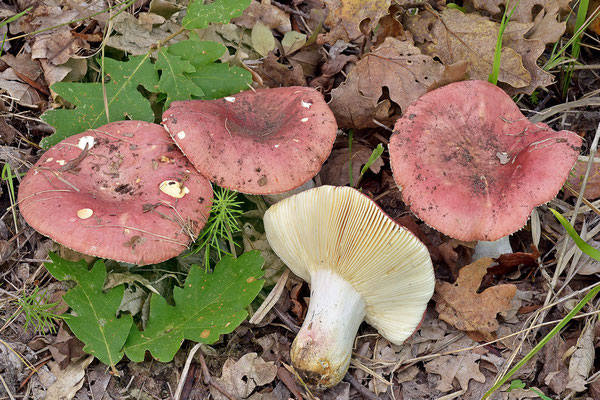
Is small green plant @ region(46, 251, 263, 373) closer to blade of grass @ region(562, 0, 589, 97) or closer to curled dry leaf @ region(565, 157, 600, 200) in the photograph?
curled dry leaf @ region(565, 157, 600, 200)

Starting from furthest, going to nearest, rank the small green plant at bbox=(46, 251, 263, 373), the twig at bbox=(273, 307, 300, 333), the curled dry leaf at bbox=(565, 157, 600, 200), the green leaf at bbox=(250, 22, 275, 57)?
the green leaf at bbox=(250, 22, 275, 57), the curled dry leaf at bbox=(565, 157, 600, 200), the twig at bbox=(273, 307, 300, 333), the small green plant at bbox=(46, 251, 263, 373)

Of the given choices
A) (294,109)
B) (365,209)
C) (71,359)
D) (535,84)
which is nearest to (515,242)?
(535,84)

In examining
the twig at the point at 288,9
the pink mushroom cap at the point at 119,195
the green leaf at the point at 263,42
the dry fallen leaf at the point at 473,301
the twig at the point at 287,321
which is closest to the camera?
the pink mushroom cap at the point at 119,195

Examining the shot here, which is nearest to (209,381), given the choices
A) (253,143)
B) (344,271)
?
(344,271)

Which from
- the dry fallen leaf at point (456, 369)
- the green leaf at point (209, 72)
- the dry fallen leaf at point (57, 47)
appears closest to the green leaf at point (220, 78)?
the green leaf at point (209, 72)

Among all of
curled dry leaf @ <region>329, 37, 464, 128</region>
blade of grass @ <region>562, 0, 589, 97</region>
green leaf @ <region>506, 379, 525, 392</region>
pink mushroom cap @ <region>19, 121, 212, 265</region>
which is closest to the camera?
pink mushroom cap @ <region>19, 121, 212, 265</region>

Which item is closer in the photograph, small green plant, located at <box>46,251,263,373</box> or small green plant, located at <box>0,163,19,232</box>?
small green plant, located at <box>46,251,263,373</box>

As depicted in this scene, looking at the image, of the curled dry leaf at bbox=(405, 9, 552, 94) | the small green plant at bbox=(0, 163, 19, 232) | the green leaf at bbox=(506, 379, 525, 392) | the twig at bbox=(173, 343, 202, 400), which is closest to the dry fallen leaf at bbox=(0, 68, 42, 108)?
the small green plant at bbox=(0, 163, 19, 232)

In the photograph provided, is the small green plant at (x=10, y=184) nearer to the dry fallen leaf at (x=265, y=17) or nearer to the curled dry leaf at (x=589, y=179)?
the dry fallen leaf at (x=265, y=17)
